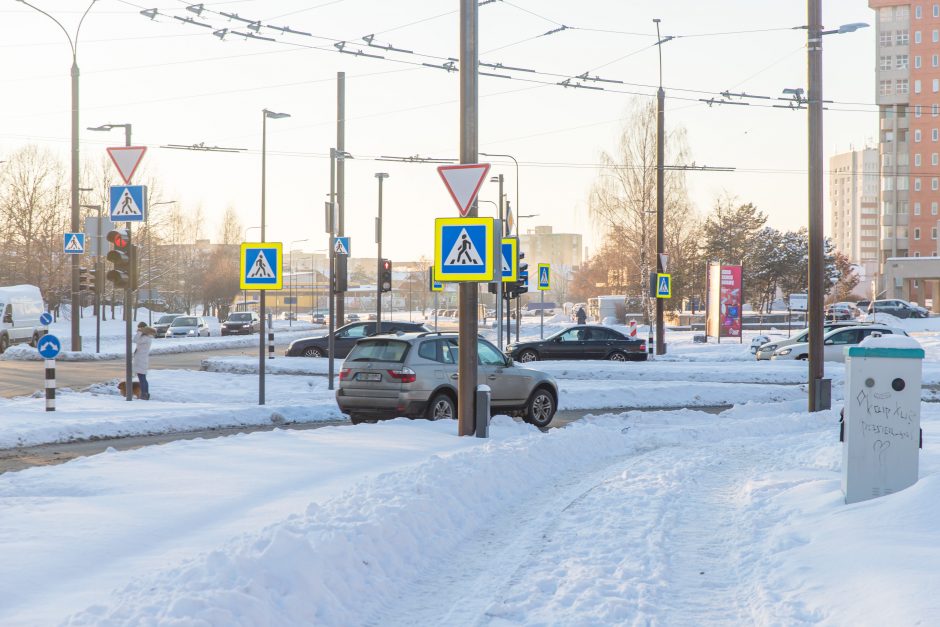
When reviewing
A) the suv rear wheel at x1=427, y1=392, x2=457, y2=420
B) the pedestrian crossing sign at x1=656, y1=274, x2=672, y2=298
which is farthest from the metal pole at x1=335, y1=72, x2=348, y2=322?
the suv rear wheel at x1=427, y1=392, x2=457, y2=420

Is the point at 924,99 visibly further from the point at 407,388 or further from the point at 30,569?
the point at 30,569

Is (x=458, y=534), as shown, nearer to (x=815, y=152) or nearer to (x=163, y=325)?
(x=815, y=152)

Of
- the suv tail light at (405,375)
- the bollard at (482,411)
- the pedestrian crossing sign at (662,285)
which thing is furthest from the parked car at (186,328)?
the bollard at (482,411)

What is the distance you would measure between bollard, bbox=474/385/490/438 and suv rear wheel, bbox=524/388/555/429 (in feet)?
10.8

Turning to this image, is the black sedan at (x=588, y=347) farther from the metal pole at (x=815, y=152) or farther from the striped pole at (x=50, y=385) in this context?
the striped pole at (x=50, y=385)

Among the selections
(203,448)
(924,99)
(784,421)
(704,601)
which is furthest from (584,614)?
(924,99)

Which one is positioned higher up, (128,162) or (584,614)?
(128,162)

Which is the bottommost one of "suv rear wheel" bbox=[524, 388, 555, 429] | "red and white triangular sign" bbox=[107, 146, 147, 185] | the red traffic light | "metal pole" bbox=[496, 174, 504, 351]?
"suv rear wheel" bbox=[524, 388, 555, 429]

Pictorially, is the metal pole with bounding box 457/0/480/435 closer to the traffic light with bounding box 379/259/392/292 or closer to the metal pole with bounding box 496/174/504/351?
the metal pole with bounding box 496/174/504/351

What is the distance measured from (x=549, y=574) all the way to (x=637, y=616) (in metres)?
1.03

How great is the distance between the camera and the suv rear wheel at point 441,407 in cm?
1556

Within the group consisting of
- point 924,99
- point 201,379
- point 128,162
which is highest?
point 924,99

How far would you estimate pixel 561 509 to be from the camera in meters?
9.11

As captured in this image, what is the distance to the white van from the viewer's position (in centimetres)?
3875
